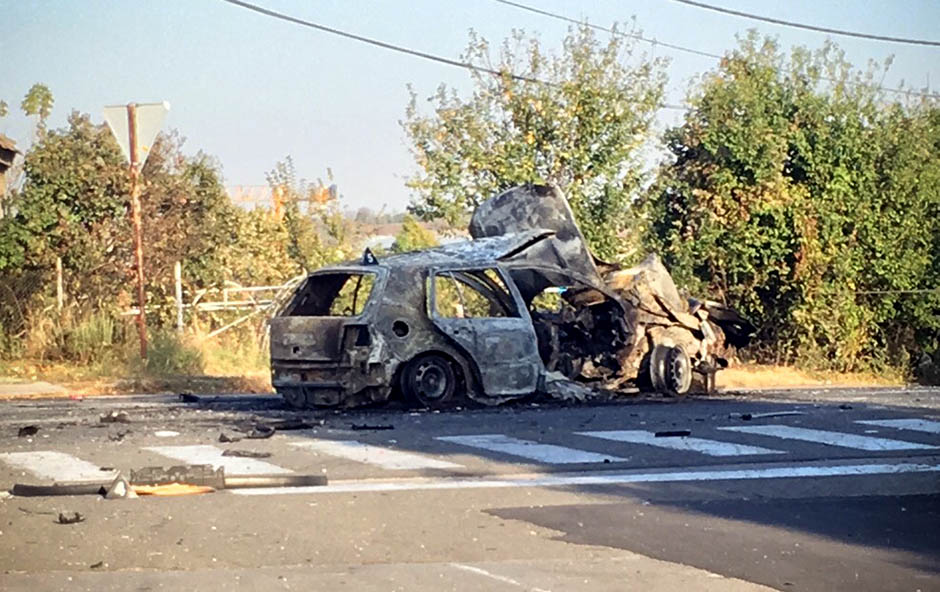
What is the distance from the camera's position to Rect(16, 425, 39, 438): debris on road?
12.3 m

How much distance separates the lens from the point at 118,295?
23.4 metres

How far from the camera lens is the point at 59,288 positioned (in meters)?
21.9

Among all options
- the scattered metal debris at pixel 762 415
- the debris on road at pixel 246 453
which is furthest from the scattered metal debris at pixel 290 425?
the scattered metal debris at pixel 762 415

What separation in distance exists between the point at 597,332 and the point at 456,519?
8.52 m

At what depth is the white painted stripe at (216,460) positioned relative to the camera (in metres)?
10.4

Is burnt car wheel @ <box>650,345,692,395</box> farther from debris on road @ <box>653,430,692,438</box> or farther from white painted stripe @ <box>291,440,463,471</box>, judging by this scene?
white painted stripe @ <box>291,440,463,471</box>

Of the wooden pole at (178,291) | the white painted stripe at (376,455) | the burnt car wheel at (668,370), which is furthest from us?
the wooden pole at (178,291)

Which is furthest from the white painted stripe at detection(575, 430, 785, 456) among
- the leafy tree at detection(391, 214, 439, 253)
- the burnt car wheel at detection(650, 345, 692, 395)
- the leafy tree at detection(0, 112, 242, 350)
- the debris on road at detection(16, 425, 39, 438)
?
the leafy tree at detection(391, 214, 439, 253)

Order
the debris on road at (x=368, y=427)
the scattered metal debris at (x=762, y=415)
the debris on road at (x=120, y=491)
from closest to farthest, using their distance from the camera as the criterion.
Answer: the debris on road at (x=120, y=491) → the debris on road at (x=368, y=427) → the scattered metal debris at (x=762, y=415)

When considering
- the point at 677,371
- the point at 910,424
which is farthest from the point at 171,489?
the point at 677,371

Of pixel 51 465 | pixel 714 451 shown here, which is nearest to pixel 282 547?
pixel 51 465

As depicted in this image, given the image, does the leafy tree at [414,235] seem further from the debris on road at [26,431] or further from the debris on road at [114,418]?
the debris on road at [26,431]

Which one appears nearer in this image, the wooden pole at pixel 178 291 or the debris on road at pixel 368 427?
the debris on road at pixel 368 427

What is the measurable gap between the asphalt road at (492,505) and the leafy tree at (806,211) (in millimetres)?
12314
